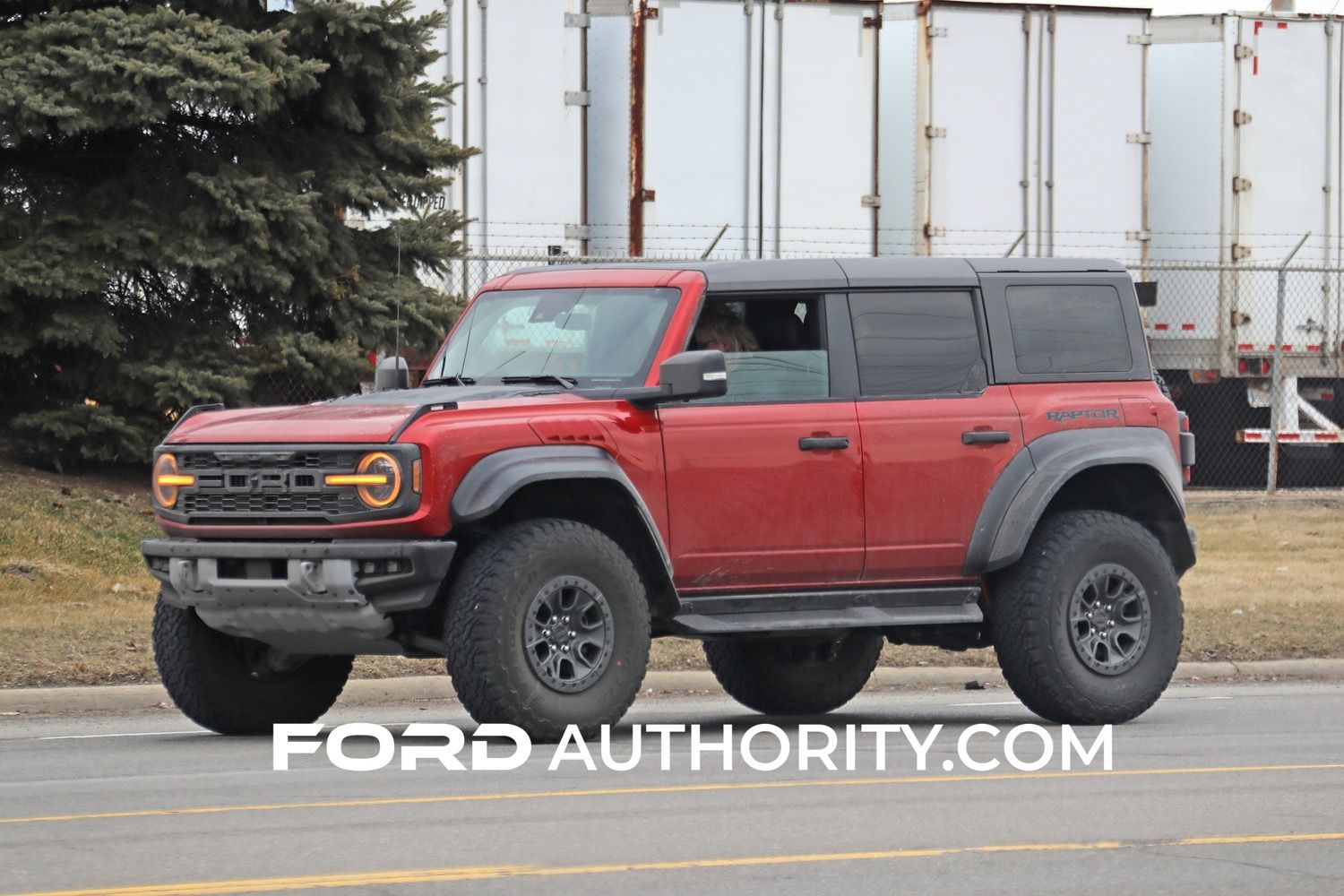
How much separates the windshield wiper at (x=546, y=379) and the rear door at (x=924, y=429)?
1.37 m

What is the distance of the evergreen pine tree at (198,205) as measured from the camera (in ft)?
57.7

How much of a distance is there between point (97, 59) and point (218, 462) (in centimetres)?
847

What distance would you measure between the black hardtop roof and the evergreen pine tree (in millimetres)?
7211

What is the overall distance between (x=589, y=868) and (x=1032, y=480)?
4.69m

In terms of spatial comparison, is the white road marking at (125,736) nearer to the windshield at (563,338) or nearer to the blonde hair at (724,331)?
the windshield at (563,338)

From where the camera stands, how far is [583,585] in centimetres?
969

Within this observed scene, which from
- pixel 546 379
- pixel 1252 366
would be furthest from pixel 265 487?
pixel 1252 366

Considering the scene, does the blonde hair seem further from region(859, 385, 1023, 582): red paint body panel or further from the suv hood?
the suv hood

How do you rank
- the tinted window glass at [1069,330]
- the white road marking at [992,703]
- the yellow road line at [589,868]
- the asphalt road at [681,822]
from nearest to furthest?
the yellow road line at [589,868] → the asphalt road at [681,822] → the tinted window glass at [1069,330] → the white road marking at [992,703]

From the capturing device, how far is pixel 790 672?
11.9m

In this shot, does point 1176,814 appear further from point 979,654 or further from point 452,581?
point 979,654

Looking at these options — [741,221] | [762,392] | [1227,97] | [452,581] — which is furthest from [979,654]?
[1227,97]

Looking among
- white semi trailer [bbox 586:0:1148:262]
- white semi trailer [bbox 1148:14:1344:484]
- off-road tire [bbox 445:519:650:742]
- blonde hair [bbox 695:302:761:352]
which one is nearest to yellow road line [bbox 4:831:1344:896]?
off-road tire [bbox 445:519:650:742]

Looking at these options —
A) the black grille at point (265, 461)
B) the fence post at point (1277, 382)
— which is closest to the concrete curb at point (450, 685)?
the black grille at point (265, 461)
